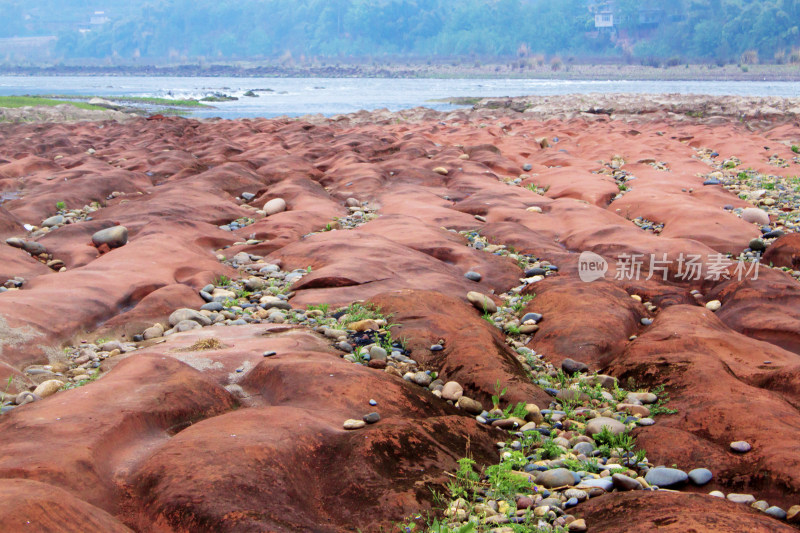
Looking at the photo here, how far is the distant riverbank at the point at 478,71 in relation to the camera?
311ft

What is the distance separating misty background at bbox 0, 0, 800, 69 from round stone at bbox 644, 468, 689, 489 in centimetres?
11611

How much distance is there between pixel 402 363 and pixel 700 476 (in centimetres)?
214

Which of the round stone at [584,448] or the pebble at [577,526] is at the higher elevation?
the pebble at [577,526]

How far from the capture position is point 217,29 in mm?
196000

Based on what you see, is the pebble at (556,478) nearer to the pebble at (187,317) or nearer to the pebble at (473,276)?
the pebble at (187,317)

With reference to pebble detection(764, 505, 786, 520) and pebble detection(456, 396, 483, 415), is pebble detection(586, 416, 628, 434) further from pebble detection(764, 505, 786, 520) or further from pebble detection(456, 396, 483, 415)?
pebble detection(764, 505, 786, 520)

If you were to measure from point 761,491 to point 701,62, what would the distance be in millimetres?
122058

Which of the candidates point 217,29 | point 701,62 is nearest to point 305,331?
point 701,62

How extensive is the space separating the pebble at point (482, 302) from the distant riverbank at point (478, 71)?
9426 centimetres

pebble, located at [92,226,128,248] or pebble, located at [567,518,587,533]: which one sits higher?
pebble, located at [92,226,128,248]

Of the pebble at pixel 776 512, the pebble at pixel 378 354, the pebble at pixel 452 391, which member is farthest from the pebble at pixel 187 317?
the pebble at pixel 776 512

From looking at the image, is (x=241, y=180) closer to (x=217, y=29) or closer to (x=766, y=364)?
(x=766, y=364)

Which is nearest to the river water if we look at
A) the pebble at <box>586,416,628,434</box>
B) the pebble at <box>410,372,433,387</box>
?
the pebble at <box>410,372,433,387</box>

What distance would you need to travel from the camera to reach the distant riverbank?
94688 mm
